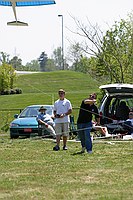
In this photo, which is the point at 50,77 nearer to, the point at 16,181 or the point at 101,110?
the point at 101,110

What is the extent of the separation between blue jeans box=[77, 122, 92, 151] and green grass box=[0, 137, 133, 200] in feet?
0.86

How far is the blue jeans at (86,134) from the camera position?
11.9m

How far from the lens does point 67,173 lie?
8.85m

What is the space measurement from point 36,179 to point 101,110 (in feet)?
25.4

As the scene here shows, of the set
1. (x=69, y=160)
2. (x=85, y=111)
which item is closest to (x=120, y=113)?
(x=85, y=111)

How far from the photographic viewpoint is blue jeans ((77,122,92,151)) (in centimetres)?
1188

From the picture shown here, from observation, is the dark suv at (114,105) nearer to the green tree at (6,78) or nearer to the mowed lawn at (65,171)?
the mowed lawn at (65,171)

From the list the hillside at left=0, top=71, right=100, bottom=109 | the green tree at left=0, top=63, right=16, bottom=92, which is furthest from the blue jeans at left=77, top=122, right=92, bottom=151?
the green tree at left=0, top=63, right=16, bottom=92

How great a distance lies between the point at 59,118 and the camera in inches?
517

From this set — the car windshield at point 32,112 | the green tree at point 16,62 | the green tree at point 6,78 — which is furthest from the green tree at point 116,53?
the green tree at point 16,62

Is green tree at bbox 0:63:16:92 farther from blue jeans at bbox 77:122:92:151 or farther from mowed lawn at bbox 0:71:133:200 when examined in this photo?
blue jeans at bbox 77:122:92:151

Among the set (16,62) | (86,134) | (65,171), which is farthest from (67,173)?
(16,62)

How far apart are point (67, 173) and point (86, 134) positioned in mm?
3214

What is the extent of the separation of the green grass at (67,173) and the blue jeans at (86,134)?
0.26m
